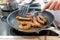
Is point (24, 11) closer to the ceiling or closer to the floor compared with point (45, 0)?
closer to the floor

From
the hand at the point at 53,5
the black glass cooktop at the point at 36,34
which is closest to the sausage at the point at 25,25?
the black glass cooktop at the point at 36,34

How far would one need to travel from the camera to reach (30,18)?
25.4 inches

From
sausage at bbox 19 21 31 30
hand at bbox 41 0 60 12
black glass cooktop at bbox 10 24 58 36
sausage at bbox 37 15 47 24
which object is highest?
hand at bbox 41 0 60 12

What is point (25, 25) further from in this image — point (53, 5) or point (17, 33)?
point (53, 5)

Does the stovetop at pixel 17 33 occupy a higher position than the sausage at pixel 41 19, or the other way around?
the sausage at pixel 41 19

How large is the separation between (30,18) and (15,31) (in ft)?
0.30

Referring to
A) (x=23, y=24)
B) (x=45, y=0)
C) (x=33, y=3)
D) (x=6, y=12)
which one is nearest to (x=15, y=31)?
(x=23, y=24)

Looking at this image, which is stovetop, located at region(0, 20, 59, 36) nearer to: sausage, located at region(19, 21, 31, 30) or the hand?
sausage, located at region(19, 21, 31, 30)

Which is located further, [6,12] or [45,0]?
[45,0]

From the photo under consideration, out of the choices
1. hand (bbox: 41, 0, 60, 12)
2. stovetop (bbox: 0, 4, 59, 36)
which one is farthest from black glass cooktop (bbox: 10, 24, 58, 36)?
hand (bbox: 41, 0, 60, 12)

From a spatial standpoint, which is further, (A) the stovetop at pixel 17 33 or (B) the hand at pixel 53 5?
(B) the hand at pixel 53 5

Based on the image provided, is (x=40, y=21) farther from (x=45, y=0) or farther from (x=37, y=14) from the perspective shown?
(x=45, y=0)

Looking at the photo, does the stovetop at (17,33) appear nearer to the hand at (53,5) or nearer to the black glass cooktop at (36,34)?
the black glass cooktop at (36,34)

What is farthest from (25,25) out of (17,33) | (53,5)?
(53,5)
